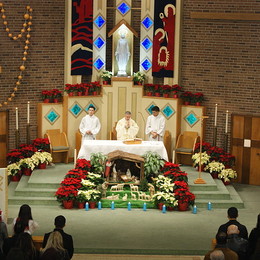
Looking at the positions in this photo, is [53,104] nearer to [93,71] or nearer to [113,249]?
[93,71]

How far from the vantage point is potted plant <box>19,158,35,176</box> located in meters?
17.5

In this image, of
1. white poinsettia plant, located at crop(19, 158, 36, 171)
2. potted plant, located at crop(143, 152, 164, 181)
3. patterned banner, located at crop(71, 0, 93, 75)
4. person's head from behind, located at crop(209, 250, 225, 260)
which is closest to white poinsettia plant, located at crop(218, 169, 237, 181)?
potted plant, located at crop(143, 152, 164, 181)

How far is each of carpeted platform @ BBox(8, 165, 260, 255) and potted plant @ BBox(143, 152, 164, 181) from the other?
0.94 m

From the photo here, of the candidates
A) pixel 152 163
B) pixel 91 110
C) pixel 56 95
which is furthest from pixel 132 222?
pixel 56 95

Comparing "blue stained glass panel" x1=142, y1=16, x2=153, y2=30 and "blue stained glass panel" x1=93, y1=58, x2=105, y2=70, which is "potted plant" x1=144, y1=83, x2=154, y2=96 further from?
"blue stained glass panel" x1=142, y1=16, x2=153, y2=30

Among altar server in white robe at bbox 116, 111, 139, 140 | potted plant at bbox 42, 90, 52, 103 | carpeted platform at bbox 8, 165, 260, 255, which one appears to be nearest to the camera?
carpeted platform at bbox 8, 165, 260, 255

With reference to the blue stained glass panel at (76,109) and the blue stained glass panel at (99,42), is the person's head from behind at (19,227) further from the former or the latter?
the blue stained glass panel at (99,42)

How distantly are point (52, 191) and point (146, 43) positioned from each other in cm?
545

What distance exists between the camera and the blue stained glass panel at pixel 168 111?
62.8ft

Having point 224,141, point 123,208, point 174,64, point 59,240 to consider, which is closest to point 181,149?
point 224,141

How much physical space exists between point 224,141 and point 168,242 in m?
5.66

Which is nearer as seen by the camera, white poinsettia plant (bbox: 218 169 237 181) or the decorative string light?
white poinsettia plant (bbox: 218 169 237 181)

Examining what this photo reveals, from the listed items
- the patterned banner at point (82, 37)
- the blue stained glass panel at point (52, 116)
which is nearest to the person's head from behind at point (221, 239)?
the blue stained glass panel at point (52, 116)

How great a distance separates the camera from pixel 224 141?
18766 millimetres
